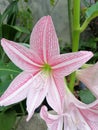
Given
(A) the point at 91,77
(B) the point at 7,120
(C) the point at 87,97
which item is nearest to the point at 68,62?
(A) the point at 91,77

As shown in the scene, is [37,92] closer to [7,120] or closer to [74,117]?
[74,117]

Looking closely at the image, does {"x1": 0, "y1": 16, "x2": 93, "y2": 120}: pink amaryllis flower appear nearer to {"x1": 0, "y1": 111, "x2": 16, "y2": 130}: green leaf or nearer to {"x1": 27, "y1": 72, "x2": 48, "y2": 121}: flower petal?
{"x1": 27, "y1": 72, "x2": 48, "y2": 121}: flower petal

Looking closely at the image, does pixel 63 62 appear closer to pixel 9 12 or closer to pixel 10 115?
pixel 10 115

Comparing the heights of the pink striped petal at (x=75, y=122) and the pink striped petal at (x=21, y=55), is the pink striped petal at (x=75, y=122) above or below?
below

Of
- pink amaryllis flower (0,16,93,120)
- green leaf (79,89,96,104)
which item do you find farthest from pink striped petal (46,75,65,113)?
green leaf (79,89,96,104)

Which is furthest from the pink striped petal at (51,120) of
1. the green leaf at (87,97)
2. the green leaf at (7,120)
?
the green leaf at (7,120)

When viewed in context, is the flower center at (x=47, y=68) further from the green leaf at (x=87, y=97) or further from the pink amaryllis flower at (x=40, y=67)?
the green leaf at (x=87, y=97)

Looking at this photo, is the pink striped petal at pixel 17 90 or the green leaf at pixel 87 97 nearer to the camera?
the pink striped petal at pixel 17 90
